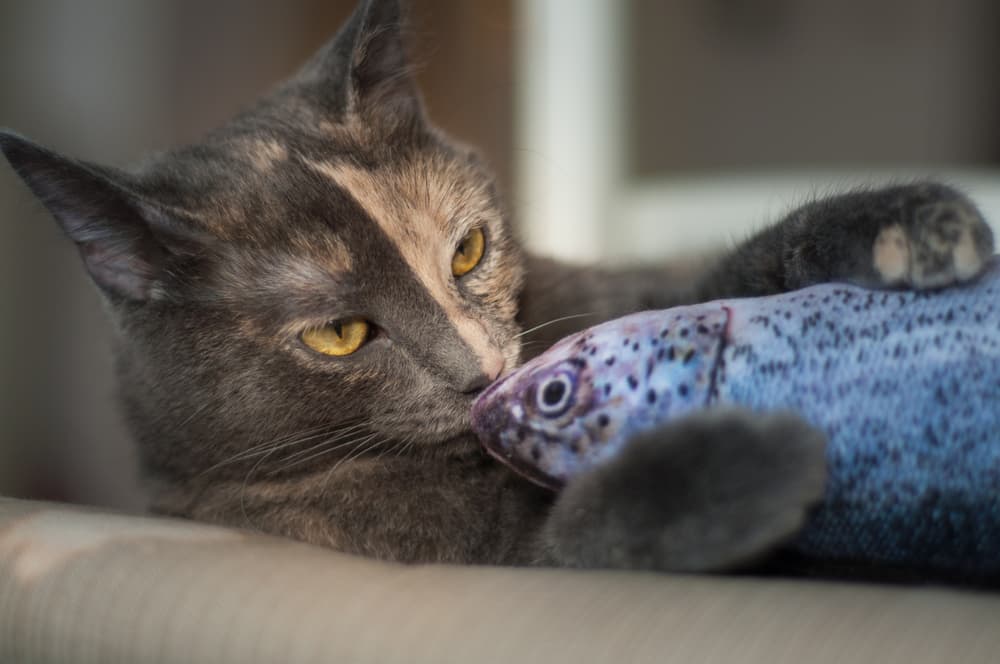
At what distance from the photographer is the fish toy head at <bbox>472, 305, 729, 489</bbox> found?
79 centimetres

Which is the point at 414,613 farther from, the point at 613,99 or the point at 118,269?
the point at 613,99

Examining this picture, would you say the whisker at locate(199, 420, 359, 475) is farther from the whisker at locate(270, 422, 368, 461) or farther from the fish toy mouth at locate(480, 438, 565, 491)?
the fish toy mouth at locate(480, 438, 565, 491)

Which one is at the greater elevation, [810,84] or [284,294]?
[810,84]

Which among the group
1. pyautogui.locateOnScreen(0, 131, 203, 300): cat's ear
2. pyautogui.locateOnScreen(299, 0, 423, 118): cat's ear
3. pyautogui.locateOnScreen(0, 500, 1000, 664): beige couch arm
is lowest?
pyautogui.locateOnScreen(0, 500, 1000, 664): beige couch arm

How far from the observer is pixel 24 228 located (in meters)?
2.30

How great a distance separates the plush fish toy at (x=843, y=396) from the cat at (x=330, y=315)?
0.31ft

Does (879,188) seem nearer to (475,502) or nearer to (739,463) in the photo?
(739,463)

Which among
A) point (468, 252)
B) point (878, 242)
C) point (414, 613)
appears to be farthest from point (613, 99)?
point (414, 613)

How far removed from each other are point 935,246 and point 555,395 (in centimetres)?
37

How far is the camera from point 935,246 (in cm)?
79

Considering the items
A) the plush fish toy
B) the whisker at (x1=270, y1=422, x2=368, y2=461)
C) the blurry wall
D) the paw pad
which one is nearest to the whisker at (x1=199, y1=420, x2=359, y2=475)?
the whisker at (x1=270, y1=422, x2=368, y2=461)

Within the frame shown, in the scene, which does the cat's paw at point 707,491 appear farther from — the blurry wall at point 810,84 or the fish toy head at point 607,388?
the blurry wall at point 810,84

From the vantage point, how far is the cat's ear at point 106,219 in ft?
3.27

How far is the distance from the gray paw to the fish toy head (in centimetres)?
16
